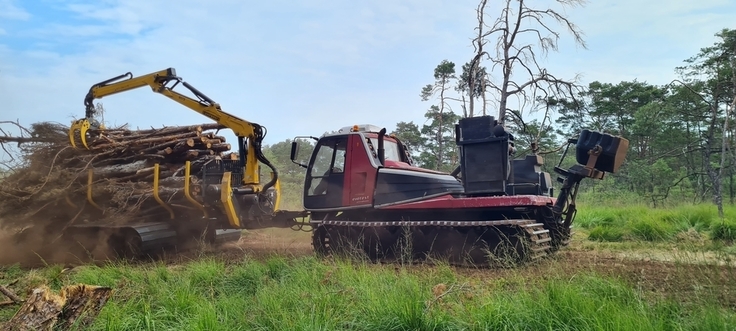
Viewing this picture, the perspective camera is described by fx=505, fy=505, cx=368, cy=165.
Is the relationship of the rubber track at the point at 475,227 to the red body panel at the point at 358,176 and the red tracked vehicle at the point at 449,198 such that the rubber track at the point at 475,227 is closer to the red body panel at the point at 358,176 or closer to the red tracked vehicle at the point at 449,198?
the red tracked vehicle at the point at 449,198

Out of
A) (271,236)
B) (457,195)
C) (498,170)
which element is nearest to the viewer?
(498,170)

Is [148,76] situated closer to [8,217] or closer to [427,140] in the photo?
[8,217]

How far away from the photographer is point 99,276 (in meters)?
6.31

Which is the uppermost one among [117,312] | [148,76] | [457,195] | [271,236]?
[148,76]

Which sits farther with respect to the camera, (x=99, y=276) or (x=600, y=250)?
(x=600, y=250)

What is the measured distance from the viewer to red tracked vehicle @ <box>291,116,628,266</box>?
6.89 metres

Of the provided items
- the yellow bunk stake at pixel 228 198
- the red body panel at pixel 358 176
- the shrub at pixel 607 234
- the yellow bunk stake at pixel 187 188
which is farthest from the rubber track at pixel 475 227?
the shrub at pixel 607 234

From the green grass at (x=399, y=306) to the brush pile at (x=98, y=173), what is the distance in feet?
12.8

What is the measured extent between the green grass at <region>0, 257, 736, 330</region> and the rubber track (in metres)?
1.29

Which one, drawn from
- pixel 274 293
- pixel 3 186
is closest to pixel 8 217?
pixel 3 186

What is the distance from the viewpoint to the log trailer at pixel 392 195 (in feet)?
22.9

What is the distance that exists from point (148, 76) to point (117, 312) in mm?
6484

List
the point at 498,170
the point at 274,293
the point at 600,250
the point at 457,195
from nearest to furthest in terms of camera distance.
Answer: the point at 274,293
the point at 498,170
the point at 457,195
the point at 600,250

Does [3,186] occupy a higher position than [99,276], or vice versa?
[3,186]
